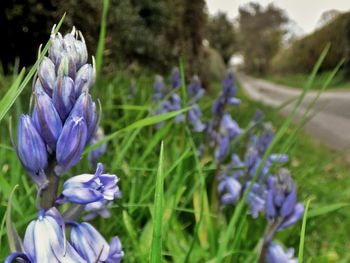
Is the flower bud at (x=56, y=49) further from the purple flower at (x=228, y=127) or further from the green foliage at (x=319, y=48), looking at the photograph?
the green foliage at (x=319, y=48)

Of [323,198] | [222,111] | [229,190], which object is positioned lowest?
[323,198]

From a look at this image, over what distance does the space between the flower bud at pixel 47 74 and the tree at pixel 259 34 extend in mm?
49390

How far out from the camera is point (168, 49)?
8531mm

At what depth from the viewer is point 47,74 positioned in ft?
2.33

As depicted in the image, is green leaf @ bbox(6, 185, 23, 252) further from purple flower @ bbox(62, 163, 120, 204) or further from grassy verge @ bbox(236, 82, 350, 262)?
grassy verge @ bbox(236, 82, 350, 262)

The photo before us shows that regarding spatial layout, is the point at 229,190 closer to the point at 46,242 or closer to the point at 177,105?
the point at 177,105

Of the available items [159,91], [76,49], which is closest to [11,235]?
[76,49]

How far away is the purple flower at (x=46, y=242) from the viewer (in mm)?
649

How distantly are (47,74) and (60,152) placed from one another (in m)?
0.11

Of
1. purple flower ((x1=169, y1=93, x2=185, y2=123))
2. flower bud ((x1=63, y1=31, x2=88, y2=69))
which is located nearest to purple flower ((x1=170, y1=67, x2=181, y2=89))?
purple flower ((x1=169, y1=93, x2=185, y2=123))

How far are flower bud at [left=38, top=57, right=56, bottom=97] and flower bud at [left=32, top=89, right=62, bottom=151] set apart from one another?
0.02 metres

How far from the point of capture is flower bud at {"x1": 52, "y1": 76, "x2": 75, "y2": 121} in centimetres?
69

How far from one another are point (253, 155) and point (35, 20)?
2866 millimetres

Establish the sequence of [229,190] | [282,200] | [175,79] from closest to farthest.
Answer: [282,200], [229,190], [175,79]
